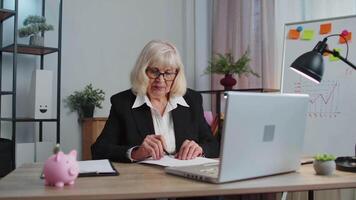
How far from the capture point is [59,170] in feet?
3.25

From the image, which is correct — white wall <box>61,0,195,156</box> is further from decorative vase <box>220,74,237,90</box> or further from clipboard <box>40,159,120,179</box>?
clipboard <box>40,159,120,179</box>

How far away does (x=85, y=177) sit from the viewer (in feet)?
3.74

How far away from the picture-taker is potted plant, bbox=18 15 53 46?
318cm

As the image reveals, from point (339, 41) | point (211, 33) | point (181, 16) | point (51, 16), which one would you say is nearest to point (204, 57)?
point (211, 33)

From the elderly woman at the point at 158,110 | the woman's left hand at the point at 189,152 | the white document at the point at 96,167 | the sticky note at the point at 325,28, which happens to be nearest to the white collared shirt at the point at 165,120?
the elderly woman at the point at 158,110

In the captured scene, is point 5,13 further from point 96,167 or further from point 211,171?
point 211,171

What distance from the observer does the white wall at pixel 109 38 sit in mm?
3564

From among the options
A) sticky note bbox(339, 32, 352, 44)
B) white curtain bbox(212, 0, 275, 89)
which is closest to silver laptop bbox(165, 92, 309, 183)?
sticky note bbox(339, 32, 352, 44)

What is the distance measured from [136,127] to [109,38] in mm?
2179

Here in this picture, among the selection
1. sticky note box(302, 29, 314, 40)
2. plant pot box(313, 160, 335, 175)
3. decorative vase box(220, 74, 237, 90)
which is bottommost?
plant pot box(313, 160, 335, 175)

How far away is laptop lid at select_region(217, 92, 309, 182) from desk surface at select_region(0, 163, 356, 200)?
0.12 ft

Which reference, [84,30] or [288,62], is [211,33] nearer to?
[84,30]

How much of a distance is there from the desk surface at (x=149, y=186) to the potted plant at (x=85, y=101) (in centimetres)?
219

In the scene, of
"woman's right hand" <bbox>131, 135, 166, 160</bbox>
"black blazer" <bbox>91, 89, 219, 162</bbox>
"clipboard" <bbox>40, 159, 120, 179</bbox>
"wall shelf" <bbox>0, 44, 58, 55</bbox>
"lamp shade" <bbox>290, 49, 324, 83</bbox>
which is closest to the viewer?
"clipboard" <bbox>40, 159, 120, 179</bbox>
